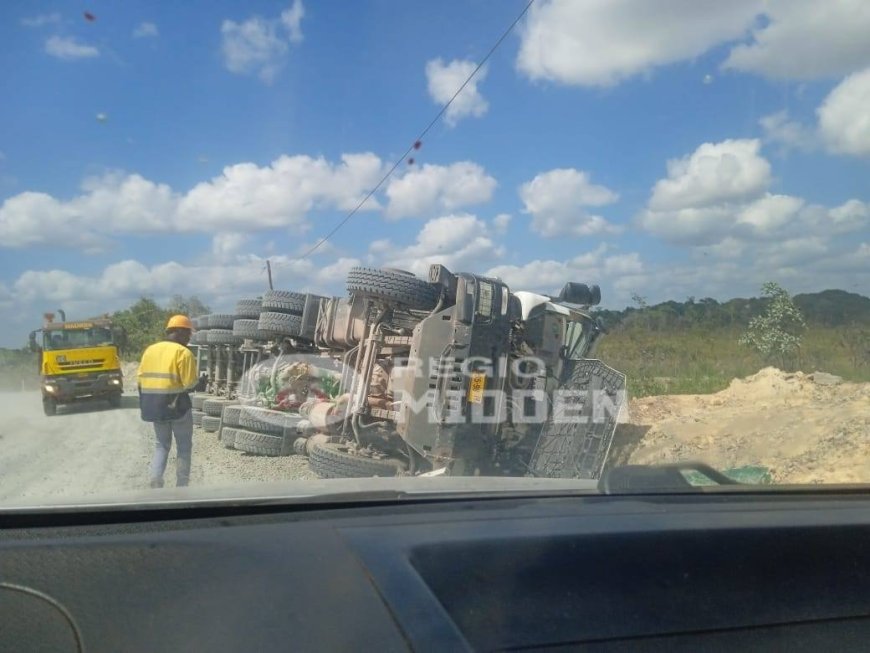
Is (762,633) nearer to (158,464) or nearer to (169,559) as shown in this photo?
(169,559)

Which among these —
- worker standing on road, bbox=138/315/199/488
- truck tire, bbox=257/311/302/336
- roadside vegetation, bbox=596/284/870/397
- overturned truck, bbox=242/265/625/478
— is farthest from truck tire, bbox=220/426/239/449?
roadside vegetation, bbox=596/284/870/397

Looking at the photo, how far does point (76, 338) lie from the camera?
2338 cm

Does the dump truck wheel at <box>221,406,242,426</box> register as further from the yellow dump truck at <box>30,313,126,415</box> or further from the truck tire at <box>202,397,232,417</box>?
the yellow dump truck at <box>30,313,126,415</box>

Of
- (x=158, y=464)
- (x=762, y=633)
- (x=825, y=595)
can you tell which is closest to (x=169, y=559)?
(x=762, y=633)

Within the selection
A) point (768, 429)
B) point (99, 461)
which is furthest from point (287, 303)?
point (768, 429)

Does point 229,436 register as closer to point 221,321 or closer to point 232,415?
point 232,415

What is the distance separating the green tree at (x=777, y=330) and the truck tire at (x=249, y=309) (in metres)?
8.95

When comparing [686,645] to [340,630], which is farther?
[686,645]

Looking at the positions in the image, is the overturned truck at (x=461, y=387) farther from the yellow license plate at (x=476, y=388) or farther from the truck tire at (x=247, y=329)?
the truck tire at (x=247, y=329)

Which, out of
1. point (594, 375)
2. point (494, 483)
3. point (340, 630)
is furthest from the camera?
point (594, 375)

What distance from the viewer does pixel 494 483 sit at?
4.20m

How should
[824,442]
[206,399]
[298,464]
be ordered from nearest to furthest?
[824,442] → [298,464] → [206,399]

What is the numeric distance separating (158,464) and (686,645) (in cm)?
689

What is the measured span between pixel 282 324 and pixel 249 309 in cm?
251
